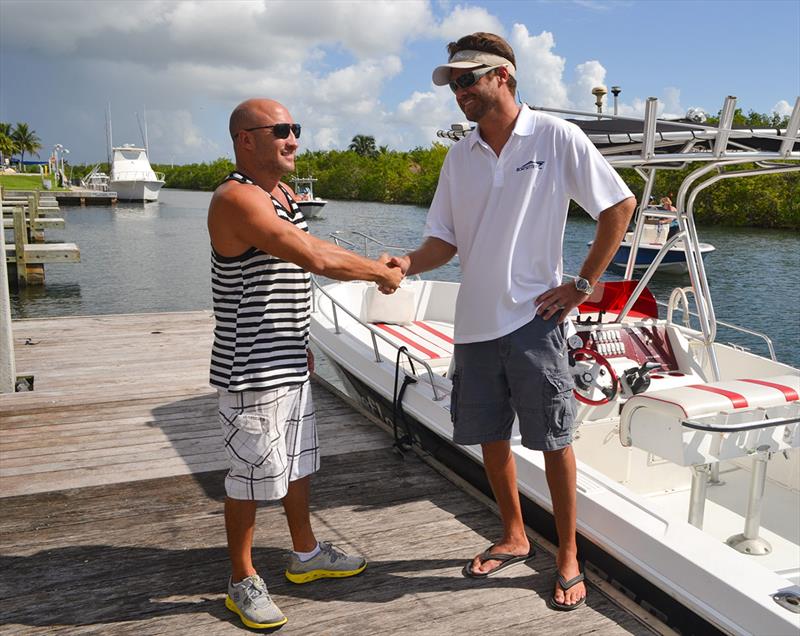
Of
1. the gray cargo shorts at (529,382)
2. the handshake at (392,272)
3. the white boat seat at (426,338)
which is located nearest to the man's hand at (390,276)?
the handshake at (392,272)

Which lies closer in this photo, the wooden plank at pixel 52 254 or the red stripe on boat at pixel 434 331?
the red stripe on boat at pixel 434 331

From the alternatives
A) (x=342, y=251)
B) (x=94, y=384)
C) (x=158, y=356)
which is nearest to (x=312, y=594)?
(x=342, y=251)

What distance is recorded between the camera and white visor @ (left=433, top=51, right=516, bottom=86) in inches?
96.1

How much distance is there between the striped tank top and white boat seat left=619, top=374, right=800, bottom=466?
1.38 metres

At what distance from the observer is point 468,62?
245 cm

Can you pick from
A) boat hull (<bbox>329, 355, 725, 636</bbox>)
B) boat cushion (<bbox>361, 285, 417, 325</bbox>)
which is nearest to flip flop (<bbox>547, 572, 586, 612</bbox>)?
boat hull (<bbox>329, 355, 725, 636</bbox>)

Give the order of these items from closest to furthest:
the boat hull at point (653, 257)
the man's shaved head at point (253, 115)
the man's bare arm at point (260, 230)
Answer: the man's bare arm at point (260, 230) → the man's shaved head at point (253, 115) → the boat hull at point (653, 257)

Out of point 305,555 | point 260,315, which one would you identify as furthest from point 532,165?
point 305,555

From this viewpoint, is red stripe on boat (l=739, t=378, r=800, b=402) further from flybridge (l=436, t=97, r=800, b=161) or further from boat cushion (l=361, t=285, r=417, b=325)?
boat cushion (l=361, t=285, r=417, b=325)

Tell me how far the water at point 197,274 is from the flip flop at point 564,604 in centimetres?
1100

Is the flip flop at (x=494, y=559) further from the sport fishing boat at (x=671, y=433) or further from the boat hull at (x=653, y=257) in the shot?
the boat hull at (x=653, y=257)

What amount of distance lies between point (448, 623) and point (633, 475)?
1.62 meters

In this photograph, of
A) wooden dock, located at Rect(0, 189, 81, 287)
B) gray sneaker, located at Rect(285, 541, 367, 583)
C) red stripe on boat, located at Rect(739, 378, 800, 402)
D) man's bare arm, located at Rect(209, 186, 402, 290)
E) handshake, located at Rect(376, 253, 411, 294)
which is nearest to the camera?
man's bare arm, located at Rect(209, 186, 402, 290)

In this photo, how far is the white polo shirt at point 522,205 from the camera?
2.41m
